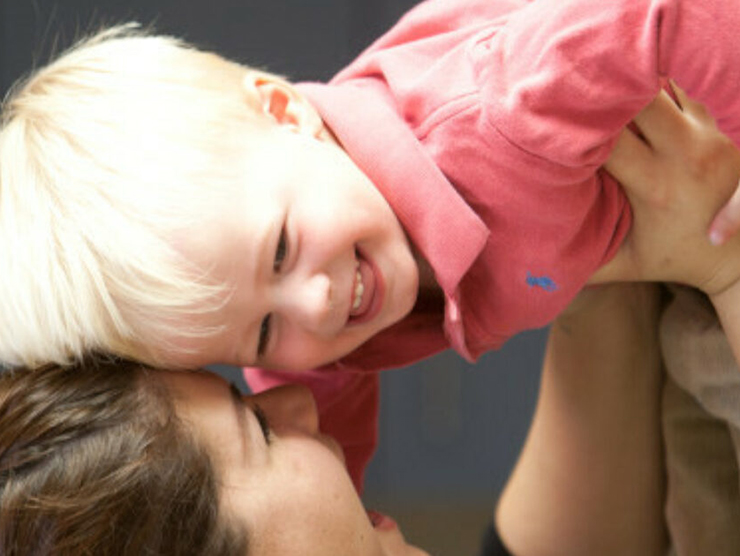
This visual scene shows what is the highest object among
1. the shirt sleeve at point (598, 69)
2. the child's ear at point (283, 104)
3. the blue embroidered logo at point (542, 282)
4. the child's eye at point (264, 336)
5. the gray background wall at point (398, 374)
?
Answer: the shirt sleeve at point (598, 69)

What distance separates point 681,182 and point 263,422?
0.38 m

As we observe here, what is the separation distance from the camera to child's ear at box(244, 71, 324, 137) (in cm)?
98

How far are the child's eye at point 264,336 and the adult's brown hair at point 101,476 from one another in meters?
0.11

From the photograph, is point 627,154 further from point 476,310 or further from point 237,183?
point 237,183

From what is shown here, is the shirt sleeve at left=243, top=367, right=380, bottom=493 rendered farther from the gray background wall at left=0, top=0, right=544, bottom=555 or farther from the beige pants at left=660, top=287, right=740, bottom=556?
the gray background wall at left=0, top=0, right=544, bottom=555

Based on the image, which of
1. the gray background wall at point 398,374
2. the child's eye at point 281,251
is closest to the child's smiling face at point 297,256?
the child's eye at point 281,251

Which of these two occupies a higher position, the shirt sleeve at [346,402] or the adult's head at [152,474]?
the adult's head at [152,474]

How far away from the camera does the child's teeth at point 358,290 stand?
93 cm

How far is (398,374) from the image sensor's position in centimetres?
217

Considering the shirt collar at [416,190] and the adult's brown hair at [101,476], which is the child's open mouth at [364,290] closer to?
the shirt collar at [416,190]

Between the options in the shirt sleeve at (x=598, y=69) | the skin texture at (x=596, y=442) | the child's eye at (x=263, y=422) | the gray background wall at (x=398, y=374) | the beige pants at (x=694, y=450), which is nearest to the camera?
the shirt sleeve at (x=598, y=69)

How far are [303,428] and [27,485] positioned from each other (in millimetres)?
231

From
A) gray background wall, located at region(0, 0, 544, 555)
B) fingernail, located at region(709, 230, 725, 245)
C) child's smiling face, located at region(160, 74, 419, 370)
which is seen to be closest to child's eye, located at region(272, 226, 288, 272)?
child's smiling face, located at region(160, 74, 419, 370)

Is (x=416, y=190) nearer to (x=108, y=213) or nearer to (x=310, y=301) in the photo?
(x=310, y=301)
